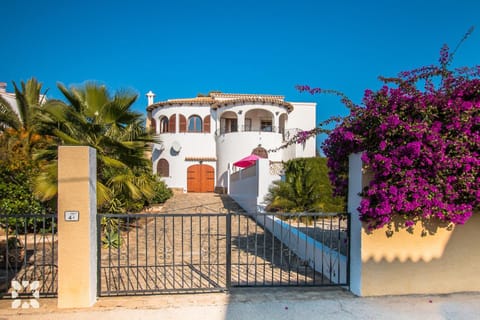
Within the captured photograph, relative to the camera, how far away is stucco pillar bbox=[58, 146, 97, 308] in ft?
14.5

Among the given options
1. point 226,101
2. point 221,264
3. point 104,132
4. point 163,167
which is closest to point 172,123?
point 163,167

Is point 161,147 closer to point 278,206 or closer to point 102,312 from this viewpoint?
point 278,206

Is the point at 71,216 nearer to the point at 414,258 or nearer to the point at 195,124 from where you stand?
the point at 414,258

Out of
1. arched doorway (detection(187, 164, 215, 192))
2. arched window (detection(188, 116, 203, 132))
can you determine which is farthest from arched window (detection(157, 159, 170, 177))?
arched window (detection(188, 116, 203, 132))

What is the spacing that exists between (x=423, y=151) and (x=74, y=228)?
4860 mm

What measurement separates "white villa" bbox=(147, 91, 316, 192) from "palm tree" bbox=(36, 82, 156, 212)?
651 inches

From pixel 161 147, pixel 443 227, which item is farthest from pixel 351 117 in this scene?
pixel 161 147

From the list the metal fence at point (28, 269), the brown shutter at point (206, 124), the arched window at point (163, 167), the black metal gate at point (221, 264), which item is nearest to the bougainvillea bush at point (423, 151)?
the black metal gate at point (221, 264)

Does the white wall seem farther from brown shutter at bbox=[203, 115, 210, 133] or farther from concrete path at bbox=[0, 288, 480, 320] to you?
concrete path at bbox=[0, 288, 480, 320]

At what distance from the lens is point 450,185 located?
4508mm

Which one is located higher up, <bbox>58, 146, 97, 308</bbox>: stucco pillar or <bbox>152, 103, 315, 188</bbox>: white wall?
<bbox>152, 103, 315, 188</bbox>: white wall

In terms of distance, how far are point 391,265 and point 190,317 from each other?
3049 millimetres

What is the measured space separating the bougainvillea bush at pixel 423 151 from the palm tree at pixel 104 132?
5.84m

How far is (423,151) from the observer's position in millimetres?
4406
